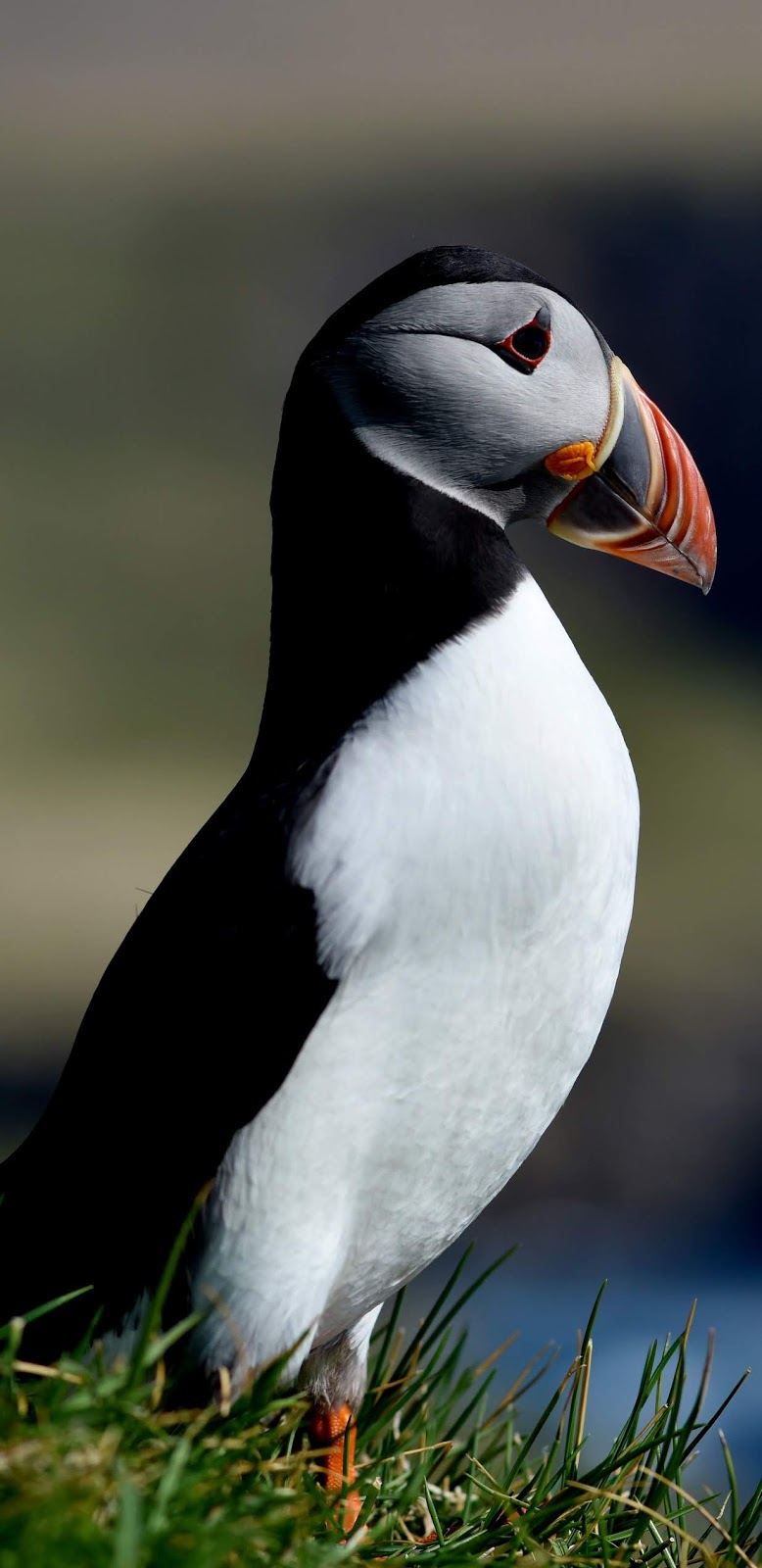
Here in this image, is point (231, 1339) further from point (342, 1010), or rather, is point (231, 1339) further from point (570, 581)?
point (570, 581)

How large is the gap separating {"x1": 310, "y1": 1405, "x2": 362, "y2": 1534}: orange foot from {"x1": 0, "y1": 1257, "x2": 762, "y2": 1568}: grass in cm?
3

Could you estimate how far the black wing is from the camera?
189cm

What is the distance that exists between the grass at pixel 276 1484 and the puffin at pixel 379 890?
0.52 feet

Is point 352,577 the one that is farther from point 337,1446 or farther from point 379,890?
point 337,1446

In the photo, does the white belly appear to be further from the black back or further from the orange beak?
the orange beak

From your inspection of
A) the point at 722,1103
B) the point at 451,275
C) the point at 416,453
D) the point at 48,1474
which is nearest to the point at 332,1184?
the point at 48,1474

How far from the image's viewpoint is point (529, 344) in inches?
79.5

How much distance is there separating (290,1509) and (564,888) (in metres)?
0.74

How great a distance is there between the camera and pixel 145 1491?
146 centimetres

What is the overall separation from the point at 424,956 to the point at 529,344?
2.44 ft

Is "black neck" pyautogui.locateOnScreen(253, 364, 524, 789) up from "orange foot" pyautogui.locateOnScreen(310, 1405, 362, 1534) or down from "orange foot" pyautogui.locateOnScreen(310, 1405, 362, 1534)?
up

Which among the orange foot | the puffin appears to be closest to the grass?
the orange foot

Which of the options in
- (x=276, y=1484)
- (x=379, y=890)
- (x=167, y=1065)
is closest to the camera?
(x=276, y=1484)

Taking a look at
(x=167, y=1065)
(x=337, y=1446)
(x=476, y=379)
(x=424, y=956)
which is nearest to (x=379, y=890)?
(x=424, y=956)
